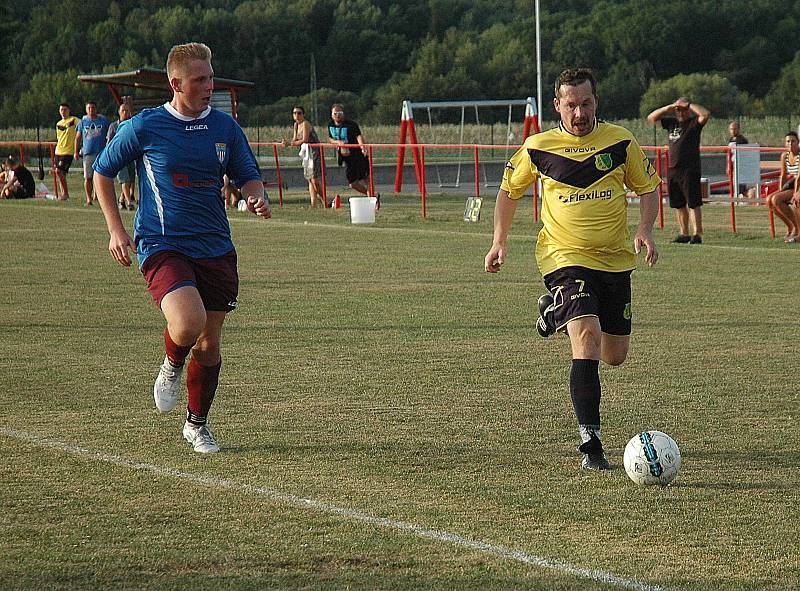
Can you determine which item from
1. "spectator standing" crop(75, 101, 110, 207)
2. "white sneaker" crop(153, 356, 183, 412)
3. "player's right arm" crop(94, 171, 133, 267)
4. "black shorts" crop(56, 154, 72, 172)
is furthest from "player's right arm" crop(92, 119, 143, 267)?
"black shorts" crop(56, 154, 72, 172)

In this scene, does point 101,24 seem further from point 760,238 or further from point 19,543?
point 19,543

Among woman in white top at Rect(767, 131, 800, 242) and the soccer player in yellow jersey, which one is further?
woman in white top at Rect(767, 131, 800, 242)

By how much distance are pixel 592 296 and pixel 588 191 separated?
19.8 inches

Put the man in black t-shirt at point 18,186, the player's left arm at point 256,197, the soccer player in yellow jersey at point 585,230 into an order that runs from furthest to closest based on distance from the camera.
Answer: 1. the man in black t-shirt at point 18,186
2. the player's left arm at point 256,197
3. the soccer player in yellow jersey at point 585,230

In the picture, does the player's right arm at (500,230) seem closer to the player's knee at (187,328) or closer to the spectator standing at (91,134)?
the player's knee at (187,328)

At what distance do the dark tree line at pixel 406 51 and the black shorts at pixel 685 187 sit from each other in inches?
2458

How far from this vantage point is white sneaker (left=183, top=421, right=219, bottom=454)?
6262mm

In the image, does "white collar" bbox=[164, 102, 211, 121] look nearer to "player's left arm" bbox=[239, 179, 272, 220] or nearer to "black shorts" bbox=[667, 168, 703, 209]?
"player's left arm" bbox=[239, 179, 272, 220]

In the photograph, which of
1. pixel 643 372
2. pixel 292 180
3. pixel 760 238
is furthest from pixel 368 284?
pixel 292 180

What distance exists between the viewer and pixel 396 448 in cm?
634

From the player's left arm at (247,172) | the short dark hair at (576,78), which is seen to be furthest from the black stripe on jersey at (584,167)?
the player's left arm at (247,172)

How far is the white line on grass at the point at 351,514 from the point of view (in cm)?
439

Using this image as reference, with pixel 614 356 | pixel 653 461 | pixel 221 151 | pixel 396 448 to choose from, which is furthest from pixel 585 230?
pixel 221 151

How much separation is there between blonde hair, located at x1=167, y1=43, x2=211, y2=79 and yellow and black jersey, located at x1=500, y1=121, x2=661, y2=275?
1598mm
